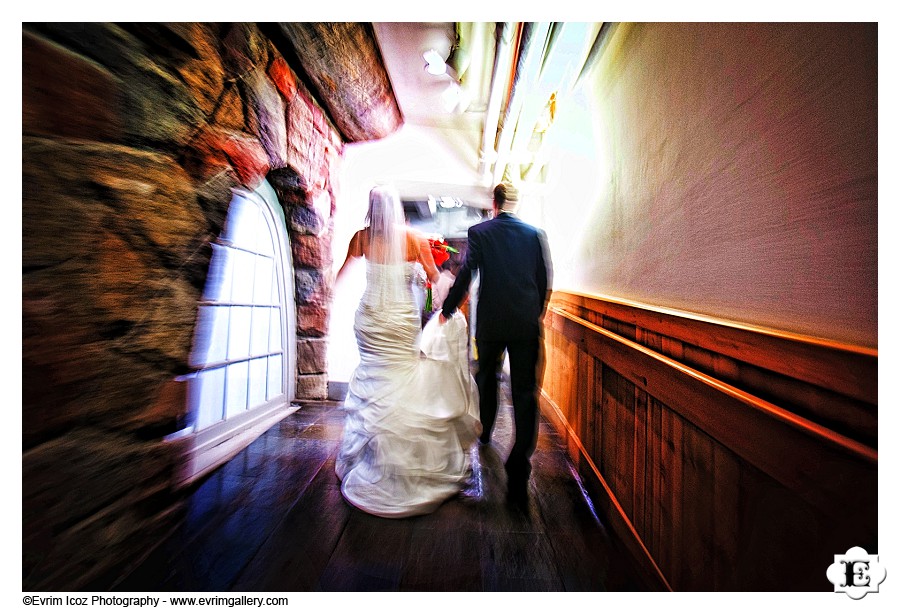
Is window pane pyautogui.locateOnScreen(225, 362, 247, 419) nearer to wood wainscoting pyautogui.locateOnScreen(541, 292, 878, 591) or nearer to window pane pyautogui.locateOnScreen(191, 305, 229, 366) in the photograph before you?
window pane pyautogui.locateOnScreen(191, 305, 229, 366)

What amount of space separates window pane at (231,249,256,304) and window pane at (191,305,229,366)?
0.45ft

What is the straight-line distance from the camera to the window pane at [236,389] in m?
2.09

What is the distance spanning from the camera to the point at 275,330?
2.61m

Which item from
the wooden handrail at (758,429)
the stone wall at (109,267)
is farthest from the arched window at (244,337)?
the wooden handrail at (758,429)

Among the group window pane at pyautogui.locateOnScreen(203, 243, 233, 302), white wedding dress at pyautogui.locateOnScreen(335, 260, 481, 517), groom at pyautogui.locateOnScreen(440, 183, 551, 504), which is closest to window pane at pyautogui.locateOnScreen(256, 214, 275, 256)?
window pane at pyautogui.locateOnScreen(203, 243, 233, 302)

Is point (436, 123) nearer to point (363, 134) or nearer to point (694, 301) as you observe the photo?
point (363, 134)

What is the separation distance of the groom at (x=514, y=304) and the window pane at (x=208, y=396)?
60.5 inches

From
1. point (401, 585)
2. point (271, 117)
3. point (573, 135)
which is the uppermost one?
point (573, 135)

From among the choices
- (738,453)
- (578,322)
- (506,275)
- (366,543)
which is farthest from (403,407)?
(738,453)

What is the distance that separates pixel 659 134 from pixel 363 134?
2351 mm

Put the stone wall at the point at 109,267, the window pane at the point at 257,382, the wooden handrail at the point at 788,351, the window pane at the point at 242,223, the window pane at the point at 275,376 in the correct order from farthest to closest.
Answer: the window pane at the point at 275,376
the window pane at the point at 257,382
the window pane at the point at 242,223
the stone wall at the point at 109,267
the wooden handrail at the point at 788,351

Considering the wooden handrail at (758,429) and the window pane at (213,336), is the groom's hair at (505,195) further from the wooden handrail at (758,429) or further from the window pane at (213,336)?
the window pane at (213,336)

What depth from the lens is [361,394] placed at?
1.77 m
